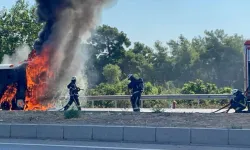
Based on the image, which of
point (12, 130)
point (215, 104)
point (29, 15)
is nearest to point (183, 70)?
point (29, 15)

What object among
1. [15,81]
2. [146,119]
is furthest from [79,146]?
[15,81]

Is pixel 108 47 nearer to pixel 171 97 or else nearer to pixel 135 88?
pixel 171 97

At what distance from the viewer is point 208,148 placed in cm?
1291

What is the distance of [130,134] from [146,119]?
2.48 meters

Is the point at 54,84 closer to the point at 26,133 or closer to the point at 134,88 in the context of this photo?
the point at 134,88

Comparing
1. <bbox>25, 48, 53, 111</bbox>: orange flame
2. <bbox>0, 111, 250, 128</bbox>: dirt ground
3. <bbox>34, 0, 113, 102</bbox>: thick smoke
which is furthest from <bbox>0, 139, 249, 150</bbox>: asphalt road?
<bbox>34, 0, 113, 102</bbox>: thick smoke

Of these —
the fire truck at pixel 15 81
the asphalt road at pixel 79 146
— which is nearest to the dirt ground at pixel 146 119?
the asphalt road at pixel 79 146

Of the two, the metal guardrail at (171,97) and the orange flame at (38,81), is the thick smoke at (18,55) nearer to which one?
the metal guardrail at (171,97)

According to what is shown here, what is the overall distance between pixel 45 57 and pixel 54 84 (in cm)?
136

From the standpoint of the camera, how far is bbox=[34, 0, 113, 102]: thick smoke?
25828mm

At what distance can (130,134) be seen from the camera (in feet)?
47.2

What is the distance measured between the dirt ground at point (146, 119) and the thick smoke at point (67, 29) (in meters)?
6.96

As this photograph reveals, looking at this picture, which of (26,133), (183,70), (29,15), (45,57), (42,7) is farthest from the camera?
(183,70)

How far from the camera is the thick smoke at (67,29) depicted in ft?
84.7
